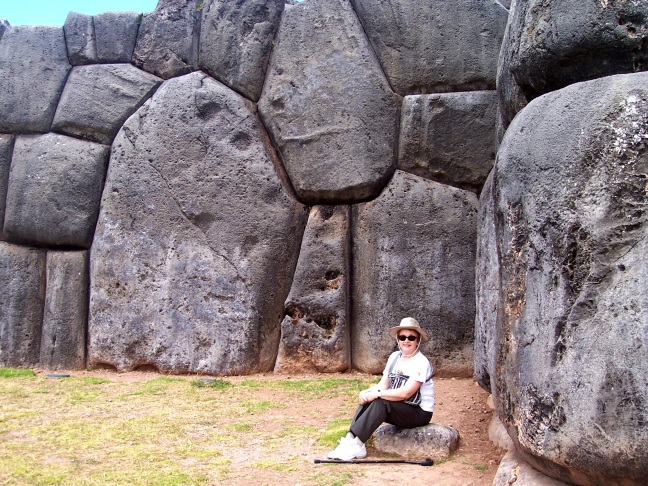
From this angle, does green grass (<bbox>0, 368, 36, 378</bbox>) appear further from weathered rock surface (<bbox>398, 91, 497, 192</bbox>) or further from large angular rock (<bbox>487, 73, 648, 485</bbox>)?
large angular rock (<bbox>487, 73, 648, 485</bbox>)

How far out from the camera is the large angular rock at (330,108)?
7484mm

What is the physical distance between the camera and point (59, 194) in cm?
811

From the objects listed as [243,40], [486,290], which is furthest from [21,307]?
[486,290]

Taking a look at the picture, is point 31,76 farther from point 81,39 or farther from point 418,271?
point 418,271

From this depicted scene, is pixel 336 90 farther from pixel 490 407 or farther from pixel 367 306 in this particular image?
pixel 490 407

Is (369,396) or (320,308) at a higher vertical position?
(320,308)

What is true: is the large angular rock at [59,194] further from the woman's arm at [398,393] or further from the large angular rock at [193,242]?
the woman's arm at [398,393]

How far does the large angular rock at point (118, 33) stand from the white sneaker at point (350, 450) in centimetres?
546

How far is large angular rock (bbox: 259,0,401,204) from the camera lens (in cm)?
748

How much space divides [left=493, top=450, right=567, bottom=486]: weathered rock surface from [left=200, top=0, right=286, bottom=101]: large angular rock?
16.5 ft

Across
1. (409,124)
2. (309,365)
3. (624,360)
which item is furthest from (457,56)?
(624,360)

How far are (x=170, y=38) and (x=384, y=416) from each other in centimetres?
526

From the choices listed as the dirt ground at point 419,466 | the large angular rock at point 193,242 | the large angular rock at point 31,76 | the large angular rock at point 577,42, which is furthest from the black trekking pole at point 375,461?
the large angular rock at point 31,76

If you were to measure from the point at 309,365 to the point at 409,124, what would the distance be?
2612 millimetres
